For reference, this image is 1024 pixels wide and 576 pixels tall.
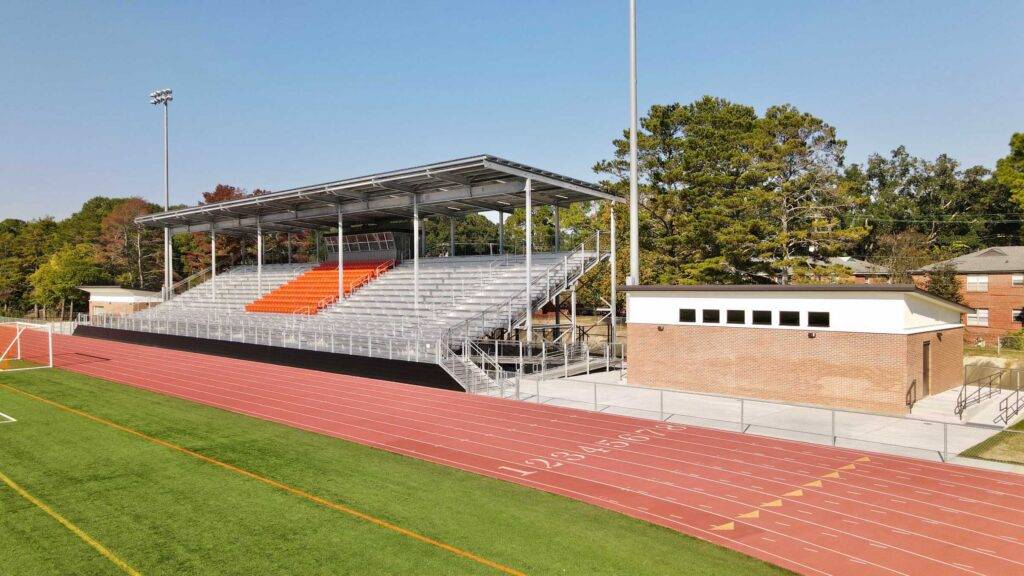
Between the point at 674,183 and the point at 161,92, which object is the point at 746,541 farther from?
the point at 161,92

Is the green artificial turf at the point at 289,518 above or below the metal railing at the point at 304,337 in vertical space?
below

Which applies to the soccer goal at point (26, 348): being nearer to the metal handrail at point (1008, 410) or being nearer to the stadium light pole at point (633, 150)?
the stadium light pole at point (633, 150)

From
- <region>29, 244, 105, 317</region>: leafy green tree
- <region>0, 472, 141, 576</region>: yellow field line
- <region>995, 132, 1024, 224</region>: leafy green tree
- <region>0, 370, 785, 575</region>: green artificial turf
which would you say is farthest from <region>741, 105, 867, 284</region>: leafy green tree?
<region>29, 244, 105, 317</region>: leafy green tree

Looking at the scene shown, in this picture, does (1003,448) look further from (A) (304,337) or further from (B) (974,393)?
(A) (304,337)

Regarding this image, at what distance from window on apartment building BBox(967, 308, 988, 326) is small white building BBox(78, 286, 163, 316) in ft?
203

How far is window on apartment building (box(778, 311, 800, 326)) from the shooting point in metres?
21.0

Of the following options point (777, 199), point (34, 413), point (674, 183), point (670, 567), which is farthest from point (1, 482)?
point (777, 199)

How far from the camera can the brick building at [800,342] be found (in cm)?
1938

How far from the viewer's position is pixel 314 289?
43.5 metres

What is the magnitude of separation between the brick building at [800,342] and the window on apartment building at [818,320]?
0.03 meters

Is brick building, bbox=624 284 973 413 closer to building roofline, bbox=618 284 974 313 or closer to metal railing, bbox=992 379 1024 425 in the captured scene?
building roofline, bbox=618 284 974 313

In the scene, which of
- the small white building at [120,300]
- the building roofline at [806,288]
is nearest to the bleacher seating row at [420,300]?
the building roofline at [806,288]

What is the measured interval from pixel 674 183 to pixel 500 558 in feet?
114

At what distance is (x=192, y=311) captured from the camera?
47156 mm
